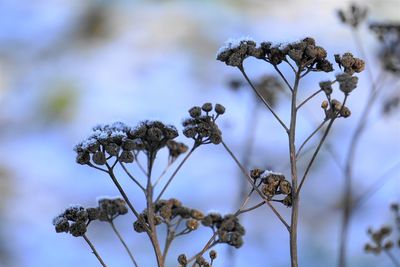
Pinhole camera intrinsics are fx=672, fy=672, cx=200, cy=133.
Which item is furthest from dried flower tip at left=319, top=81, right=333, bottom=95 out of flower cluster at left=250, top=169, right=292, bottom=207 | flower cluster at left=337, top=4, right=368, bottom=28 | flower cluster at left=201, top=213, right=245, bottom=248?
flower cluster at left=337, top=4, right=368, bottom=28

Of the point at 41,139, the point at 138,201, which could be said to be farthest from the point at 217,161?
the point at 41,139

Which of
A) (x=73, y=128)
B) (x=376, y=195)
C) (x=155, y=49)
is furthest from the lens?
(x=155, y=49)

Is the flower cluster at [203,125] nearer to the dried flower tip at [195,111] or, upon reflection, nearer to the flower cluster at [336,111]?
the dried flower tip at [195,111]

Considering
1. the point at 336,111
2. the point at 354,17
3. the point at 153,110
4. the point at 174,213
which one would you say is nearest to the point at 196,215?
the point at 174,213

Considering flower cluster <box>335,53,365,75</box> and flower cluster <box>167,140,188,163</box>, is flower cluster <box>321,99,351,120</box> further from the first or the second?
flower cluster <box>167,140,188,163</box>

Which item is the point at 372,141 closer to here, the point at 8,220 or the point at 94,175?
the point at 94,175

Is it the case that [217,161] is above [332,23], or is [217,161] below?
below

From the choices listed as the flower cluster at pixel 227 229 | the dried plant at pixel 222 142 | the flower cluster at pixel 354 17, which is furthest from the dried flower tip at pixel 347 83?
the flower cluster at pixel 354 17
